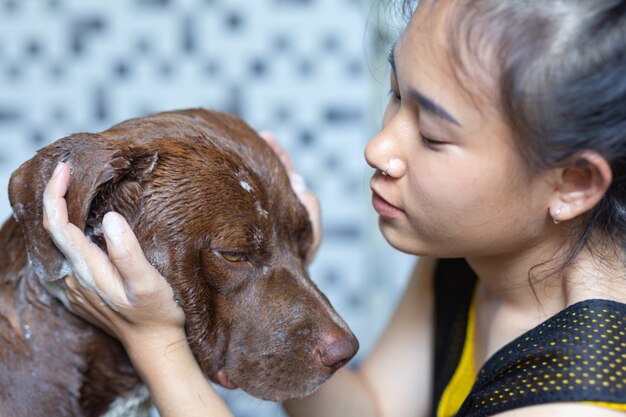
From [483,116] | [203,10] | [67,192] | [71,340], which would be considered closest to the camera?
[483,116]

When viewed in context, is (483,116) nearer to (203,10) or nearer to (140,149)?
(140,149)

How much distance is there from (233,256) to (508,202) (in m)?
0.55

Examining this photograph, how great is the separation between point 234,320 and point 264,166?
0.33 meters

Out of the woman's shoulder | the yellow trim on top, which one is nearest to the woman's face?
the woman's shoulder

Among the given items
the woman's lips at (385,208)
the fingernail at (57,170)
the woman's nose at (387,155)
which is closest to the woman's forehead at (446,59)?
the woman's nose at (387,155)

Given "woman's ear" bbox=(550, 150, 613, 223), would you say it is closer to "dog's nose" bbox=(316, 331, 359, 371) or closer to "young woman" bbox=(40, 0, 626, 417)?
"young woman" bbox=(40, 0, 626, 417)

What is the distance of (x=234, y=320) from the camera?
1.52 m

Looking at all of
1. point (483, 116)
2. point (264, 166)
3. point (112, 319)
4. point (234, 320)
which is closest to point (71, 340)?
point (112, 319)

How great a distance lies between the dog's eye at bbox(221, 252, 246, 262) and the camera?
1478 mm

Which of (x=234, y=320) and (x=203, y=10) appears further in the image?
(x=203, y=10)

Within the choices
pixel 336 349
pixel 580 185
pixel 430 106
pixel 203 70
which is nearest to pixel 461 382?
pixel 336 349

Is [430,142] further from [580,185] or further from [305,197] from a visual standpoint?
[305,197]

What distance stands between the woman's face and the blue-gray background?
122 centimetres

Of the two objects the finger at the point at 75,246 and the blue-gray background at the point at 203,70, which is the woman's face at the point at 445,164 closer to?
the finger at the point at 75,246
